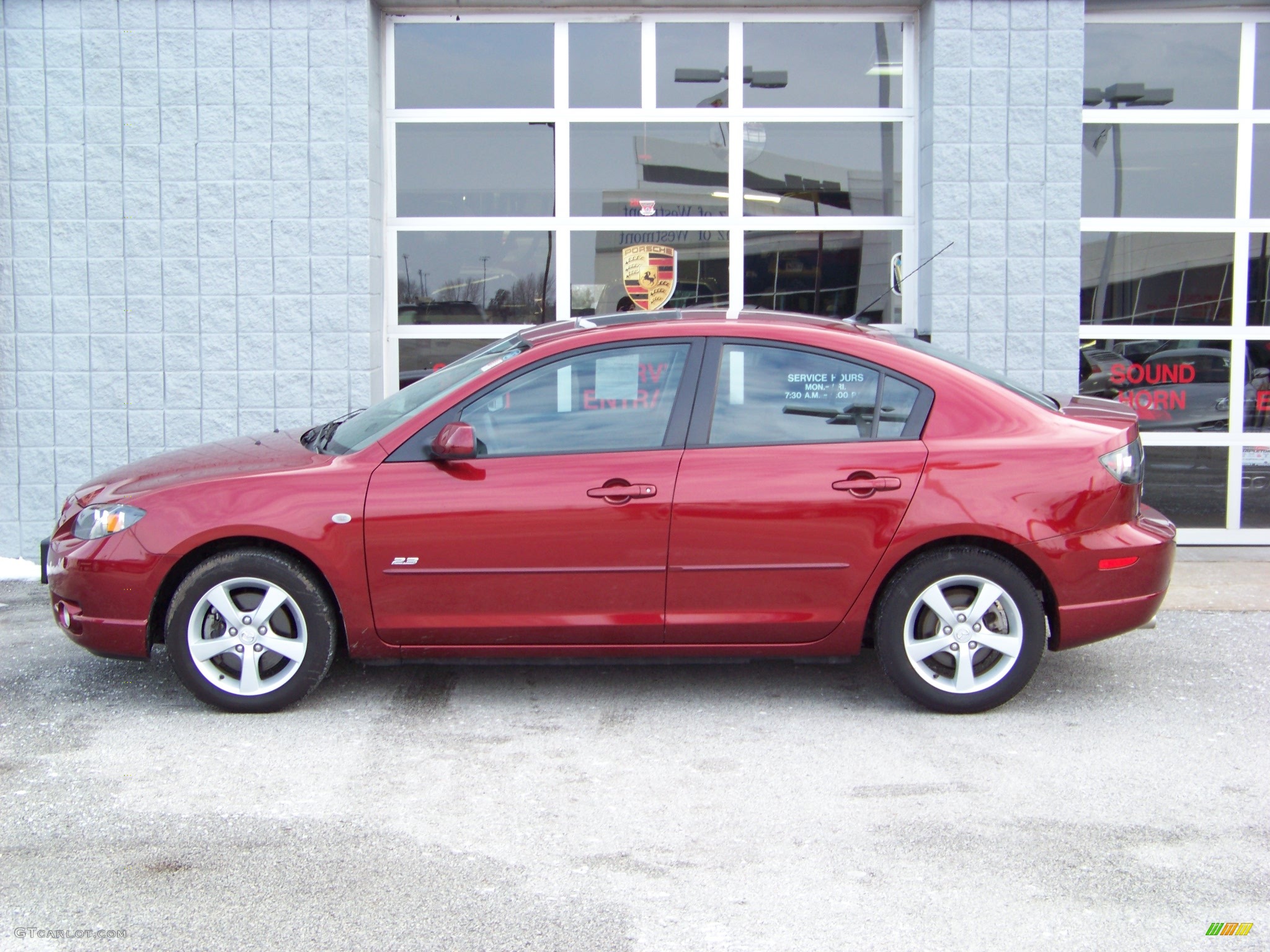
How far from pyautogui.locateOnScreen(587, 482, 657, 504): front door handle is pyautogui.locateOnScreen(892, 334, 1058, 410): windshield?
1.24m

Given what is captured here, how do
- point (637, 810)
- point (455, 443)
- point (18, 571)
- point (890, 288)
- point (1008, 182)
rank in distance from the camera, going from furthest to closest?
point (890, 288), point (1008, 182), point (18, 571), point (455, 443), point (637, 810)

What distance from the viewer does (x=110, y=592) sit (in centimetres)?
512

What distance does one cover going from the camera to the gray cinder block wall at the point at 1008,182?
A: 819 cm

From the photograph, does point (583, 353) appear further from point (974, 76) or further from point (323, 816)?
point (974, 76)

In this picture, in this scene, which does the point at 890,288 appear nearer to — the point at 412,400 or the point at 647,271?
the point at 647,271

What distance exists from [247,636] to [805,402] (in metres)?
2.38

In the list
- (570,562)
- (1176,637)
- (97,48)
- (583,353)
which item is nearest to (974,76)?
(1176,637)

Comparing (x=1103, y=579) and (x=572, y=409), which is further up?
(x=572, y=409)

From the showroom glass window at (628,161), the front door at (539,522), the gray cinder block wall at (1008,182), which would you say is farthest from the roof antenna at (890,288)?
the front door at (539,522)

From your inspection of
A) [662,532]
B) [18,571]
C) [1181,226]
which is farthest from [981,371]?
[18,571]

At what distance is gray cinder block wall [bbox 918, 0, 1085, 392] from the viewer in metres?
8.19

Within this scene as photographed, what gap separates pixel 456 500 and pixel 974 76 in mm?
4972

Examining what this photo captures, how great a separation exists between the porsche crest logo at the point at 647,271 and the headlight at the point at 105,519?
13.8 feet

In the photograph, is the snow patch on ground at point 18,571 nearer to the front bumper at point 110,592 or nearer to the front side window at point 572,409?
the front bumper at point 110,592
